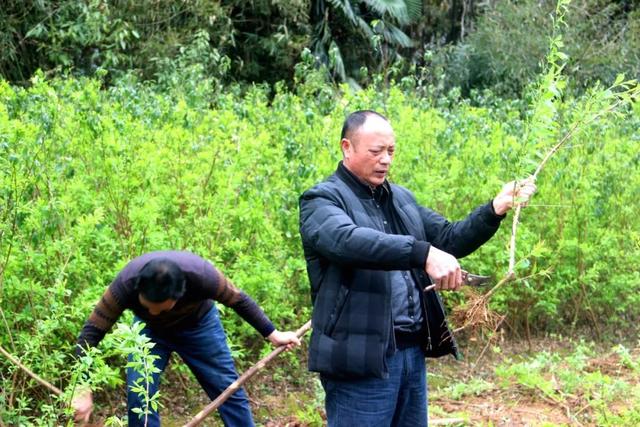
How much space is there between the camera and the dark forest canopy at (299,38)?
13.8m

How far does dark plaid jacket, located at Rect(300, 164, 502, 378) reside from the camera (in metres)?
3.19

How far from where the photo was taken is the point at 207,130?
7242 mm

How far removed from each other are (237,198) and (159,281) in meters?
2.42

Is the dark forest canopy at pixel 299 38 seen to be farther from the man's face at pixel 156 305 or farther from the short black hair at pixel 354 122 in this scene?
the short black hair at pixel 354 122

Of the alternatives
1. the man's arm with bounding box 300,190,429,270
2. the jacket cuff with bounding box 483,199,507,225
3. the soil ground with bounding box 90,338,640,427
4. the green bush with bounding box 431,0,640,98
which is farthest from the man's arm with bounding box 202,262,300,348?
the green bush with bounding box 431,0,640,98

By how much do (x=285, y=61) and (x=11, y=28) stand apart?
5.51 metres

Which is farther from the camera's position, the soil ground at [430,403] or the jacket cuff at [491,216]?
the soil ground at [430,403]

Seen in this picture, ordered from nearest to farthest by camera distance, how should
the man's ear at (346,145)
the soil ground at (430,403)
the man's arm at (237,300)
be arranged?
the man's ear at (346,145) → the man's arm at (237,300) → the soil ground at (430,403)

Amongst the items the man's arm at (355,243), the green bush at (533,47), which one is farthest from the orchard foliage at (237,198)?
the green bush at (533,47)

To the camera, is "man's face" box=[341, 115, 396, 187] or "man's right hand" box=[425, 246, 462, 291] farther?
"man's face" box=[341, 115, 396, 187]

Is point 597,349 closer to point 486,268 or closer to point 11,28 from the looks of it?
point 486,268

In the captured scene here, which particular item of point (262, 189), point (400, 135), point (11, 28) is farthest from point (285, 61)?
point (262, 189)

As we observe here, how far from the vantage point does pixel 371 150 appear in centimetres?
358

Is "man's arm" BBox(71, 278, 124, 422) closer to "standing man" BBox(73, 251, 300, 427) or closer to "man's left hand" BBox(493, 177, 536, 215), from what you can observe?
"standing man" BBox(73, 251, 300, 427)
